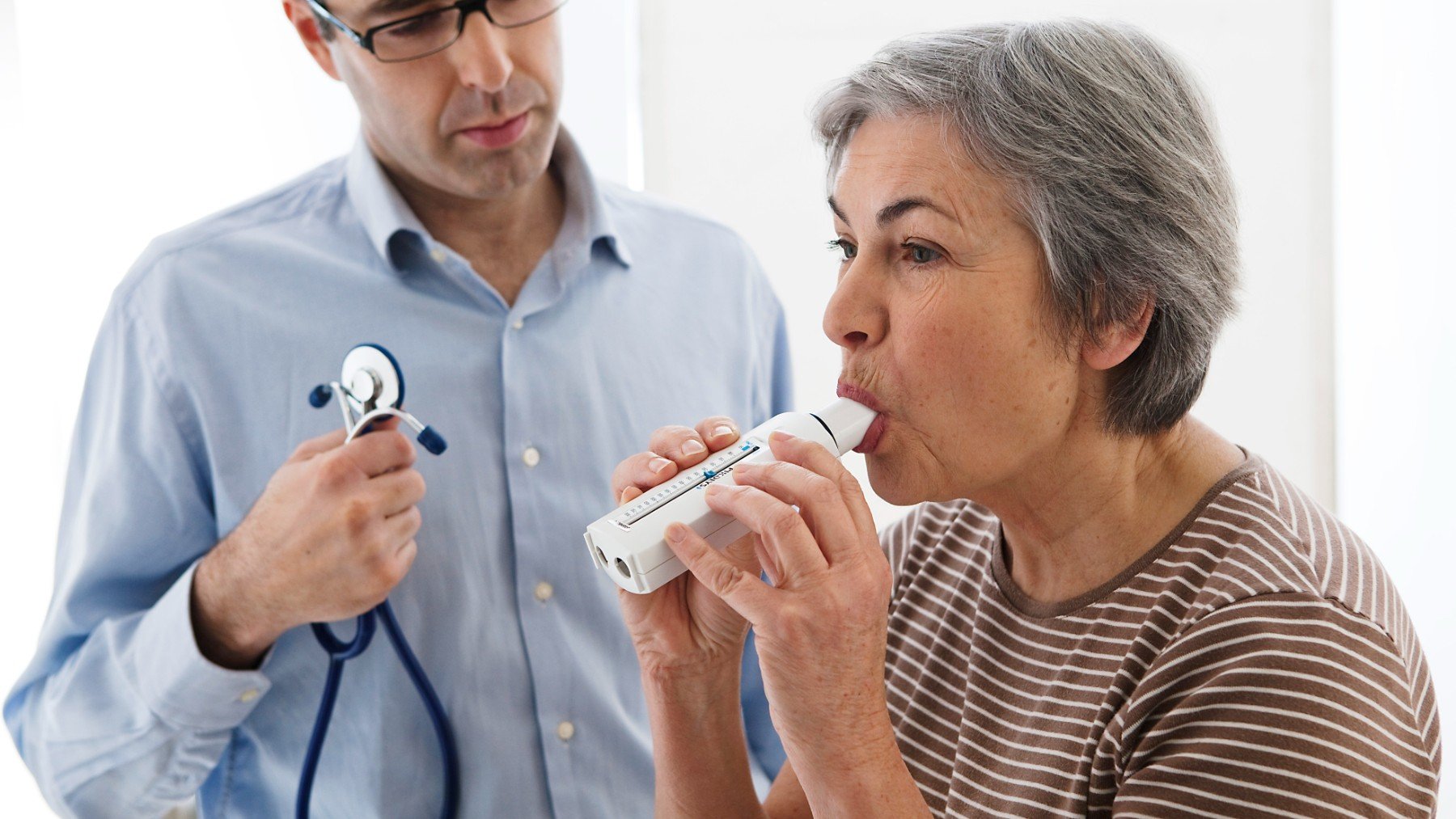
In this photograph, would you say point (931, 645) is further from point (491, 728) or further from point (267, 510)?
point (267, 510)

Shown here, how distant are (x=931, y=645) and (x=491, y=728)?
561 mm

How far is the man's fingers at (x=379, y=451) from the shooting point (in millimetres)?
1268

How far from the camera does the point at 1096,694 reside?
1.15 meters

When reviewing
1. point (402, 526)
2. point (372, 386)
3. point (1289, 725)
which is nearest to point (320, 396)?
point (372, 386)

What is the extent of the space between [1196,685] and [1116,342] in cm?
36

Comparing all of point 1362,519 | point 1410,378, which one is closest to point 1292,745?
point 1410,378

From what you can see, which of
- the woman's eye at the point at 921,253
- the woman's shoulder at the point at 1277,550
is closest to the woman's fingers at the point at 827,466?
the woman's eye at the point at 921,253

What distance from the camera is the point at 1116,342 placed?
1.21 metres

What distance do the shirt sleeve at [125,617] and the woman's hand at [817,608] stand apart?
26.1 inches

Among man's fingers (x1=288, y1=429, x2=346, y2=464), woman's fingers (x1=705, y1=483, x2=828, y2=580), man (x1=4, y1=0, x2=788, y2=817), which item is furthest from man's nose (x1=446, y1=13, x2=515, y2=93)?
woman's fingers (x1=705, y1=483, x2=828, y2=580)

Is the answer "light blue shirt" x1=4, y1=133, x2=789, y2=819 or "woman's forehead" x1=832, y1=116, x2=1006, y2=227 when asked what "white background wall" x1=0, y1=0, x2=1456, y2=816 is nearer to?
"woman's forehead" x1=832, y1=116, x2=1006, y2=227

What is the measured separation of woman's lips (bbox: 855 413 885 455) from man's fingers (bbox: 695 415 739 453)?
137 millimetres

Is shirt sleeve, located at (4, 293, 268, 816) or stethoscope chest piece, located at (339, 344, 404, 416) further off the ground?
stethoscope chest piece, located at (339, 344, 404, 416)

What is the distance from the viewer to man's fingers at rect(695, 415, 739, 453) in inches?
48.3
